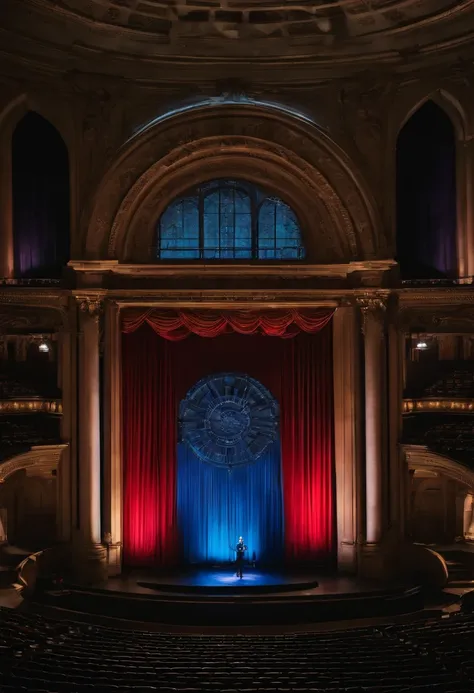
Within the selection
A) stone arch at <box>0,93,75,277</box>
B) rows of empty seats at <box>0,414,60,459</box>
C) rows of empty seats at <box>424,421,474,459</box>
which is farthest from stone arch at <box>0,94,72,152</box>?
rows of empty seats at <box>424,421,474,459</box>

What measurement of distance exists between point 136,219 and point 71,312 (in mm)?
2564

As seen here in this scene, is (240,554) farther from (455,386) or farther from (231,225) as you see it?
(231,225)

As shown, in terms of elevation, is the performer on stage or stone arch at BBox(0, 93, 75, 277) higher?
stone arch at BBox(0, 93, 75, 277)

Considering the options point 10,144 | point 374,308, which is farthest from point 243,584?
point 10,144

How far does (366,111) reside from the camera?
71.1ft

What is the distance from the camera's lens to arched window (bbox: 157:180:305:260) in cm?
2280

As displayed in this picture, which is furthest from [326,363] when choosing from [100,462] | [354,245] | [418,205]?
[100,462]

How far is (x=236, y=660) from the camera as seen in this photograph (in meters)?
13.3

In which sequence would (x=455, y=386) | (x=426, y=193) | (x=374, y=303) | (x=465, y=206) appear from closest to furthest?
(x=374, y=303)
(x=455, y=386)
(x=465, y=206)
(x=426, y=193)

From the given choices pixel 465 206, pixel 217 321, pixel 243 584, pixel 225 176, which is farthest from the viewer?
pixel 225 176

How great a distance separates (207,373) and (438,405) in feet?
17.5

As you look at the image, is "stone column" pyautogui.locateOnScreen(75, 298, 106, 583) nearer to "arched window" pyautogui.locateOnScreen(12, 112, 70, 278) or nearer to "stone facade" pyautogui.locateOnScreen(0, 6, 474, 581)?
"stone facade" pyautogui.locateOnScreen(0, 6, 474, 581)

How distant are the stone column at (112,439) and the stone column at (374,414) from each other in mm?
5518

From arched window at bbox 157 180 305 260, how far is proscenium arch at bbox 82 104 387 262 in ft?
2.67
